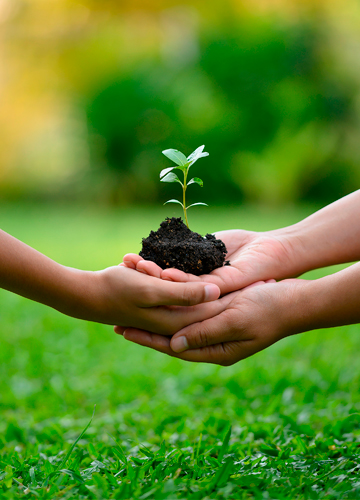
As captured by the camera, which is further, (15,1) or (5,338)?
(15,1)

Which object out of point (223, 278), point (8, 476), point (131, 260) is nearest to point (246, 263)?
point (223, 278)

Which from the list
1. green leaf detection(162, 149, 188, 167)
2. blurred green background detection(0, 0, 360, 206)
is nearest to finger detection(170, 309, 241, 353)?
green leaf detection(162, 149, 188, 167)

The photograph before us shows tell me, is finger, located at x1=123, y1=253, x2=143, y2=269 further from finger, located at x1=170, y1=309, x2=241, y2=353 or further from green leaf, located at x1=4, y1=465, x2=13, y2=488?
green leaf, located at x1=4, y1=465, x2=13, y2=488

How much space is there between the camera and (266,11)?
14.2 metres

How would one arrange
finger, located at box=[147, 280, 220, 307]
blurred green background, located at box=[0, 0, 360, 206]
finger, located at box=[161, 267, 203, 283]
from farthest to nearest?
blurred green background, located at box=[0, 0, 360, 206] < finger, located at box=[161, 267, 203, 283] < finger, located at box=[147, 280, 220, 307]

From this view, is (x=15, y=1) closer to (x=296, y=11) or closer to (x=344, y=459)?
(x=296, y=11)

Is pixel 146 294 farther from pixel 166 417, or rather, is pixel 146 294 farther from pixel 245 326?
pixel 166 417

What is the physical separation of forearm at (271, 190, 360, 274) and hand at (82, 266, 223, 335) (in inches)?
24.2

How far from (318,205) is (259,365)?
381 inches

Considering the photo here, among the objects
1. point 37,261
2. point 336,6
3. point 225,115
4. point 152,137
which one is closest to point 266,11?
point 336,6

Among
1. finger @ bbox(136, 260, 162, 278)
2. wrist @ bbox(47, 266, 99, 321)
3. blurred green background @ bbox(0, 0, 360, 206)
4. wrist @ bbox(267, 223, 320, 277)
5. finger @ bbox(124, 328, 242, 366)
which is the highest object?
blurred green background @ bbox(0, 0, 360, 206)

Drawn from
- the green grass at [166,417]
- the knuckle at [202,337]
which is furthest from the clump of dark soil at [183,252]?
the green grass at [166,417]

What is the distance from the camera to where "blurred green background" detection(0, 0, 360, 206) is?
38.0ft

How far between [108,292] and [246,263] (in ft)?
2.20
